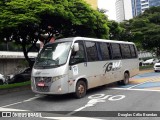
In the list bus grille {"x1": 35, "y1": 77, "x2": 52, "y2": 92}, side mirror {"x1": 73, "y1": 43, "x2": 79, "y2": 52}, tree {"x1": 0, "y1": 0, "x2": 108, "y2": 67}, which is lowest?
bus grille {"x1": 35, "y1": 77, "x2": 52, "y2": 92}

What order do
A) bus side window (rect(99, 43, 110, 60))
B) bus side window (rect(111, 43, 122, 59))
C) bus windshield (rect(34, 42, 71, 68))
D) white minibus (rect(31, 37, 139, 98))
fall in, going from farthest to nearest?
bus side window (rect(111, 43, 122, 59)) < bus side window (rect(99, 43, 110, 60)) < bus windshield (rect(34, 42, 71, 68)) < white minibus (rect(31, 37, 139, 98))

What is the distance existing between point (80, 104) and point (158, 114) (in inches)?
122

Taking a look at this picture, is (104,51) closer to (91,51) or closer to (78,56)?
(91,51)

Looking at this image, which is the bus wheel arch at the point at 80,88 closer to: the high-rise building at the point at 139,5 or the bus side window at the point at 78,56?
the bus side window at the point at 78,56

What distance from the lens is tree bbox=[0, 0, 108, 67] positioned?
1391cm

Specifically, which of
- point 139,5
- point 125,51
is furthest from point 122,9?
point 125,51

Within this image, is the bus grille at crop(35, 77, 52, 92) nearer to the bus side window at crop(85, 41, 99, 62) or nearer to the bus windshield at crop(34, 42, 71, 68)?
the bus windshield at crop(34, 42, 71, 68)

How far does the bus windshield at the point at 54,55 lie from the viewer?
10.6 meters

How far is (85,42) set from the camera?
11.9 metres

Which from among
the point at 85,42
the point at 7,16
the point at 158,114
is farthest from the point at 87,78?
the point at 7,16

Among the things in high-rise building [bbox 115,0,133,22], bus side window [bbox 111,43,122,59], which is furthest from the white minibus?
high-rise building [bbox 115,0,133,22]

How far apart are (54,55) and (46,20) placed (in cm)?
605

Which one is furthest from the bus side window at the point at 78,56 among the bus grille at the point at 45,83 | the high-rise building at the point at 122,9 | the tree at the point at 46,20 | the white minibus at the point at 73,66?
the high-rise building at the point at 122,9

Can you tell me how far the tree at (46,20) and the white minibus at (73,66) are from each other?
3003mm
